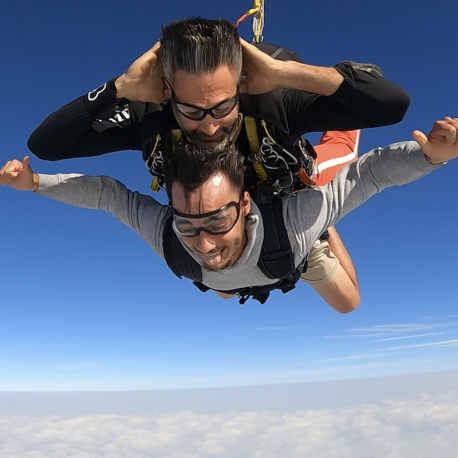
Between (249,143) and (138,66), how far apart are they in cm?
71

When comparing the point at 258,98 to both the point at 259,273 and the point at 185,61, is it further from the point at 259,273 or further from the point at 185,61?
the point at 259,273

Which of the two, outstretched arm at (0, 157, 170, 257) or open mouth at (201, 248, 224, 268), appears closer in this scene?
open mouth at (201, 248, 224, 268)

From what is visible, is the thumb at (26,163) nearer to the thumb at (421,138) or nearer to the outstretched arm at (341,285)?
the thumb at (421,138)

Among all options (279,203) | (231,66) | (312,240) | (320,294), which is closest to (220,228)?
(279,203)

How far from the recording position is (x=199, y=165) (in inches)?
108

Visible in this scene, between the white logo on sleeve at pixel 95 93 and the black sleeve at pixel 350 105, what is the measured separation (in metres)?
0.98

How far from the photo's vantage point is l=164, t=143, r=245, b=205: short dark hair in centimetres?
273

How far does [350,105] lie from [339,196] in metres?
0.53

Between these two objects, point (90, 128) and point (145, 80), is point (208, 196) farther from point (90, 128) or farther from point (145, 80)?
point (90, 128)

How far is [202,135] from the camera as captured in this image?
2.62 meters

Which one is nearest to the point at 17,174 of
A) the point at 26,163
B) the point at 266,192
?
the point at 26,163

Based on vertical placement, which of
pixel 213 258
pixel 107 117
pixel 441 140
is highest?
pixel 107 117

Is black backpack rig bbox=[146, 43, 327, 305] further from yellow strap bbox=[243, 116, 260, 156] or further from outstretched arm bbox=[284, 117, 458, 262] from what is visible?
outstretched arm bbox=[284, 117, 458, 262]

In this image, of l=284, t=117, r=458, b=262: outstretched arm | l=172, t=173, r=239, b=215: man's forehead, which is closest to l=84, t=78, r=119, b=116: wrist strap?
l=172, t=173, r=239, b=215: man's forehead
